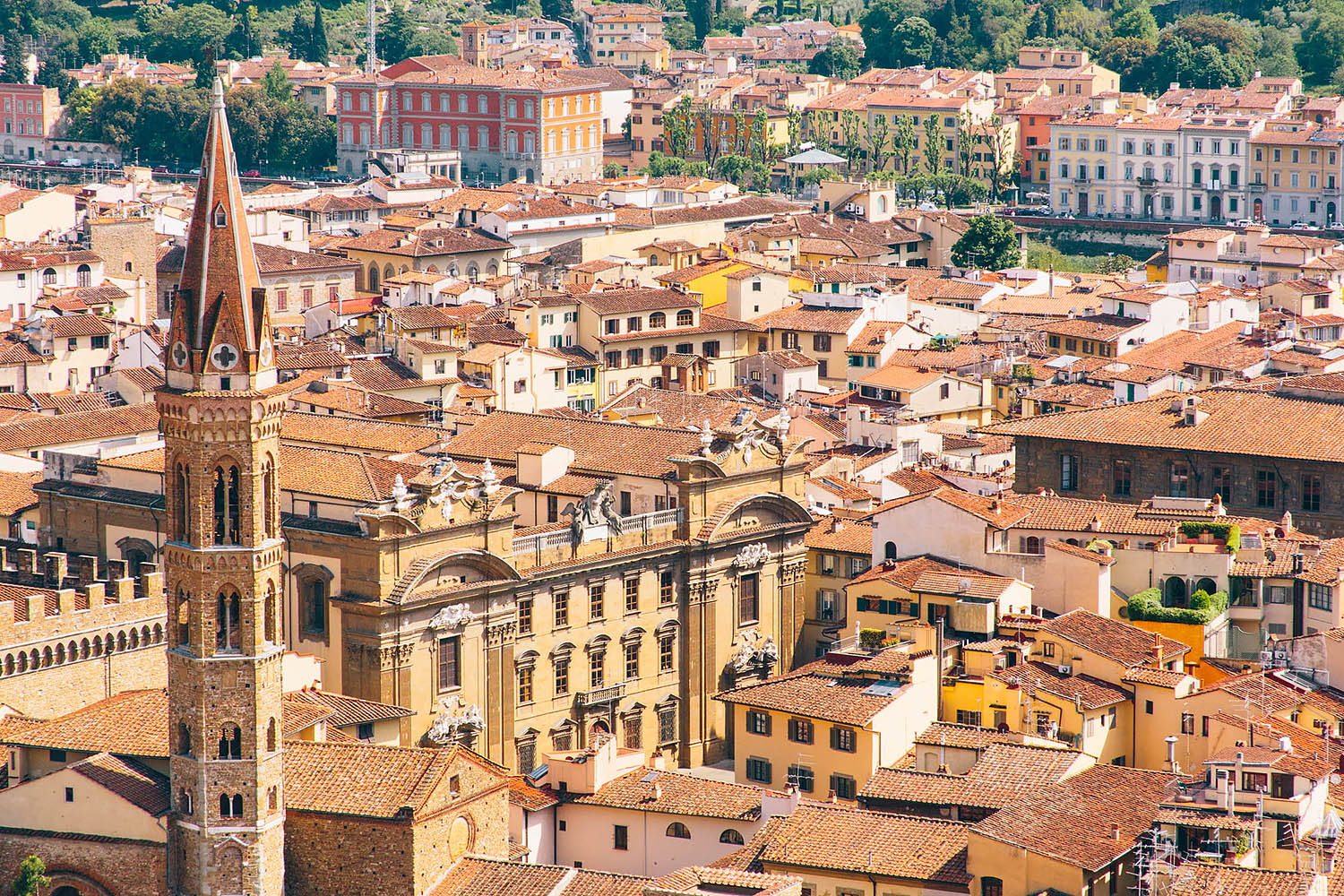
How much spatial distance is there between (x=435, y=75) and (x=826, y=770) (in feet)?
396

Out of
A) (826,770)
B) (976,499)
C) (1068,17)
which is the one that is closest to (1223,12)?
(1068,17)

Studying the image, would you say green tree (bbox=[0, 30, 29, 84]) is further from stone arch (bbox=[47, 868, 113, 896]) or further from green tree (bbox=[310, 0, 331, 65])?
stone arch (bbox=[47, 868, 113, 896])

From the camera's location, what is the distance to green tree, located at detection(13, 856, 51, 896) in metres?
40.2

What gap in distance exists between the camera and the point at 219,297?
130ft

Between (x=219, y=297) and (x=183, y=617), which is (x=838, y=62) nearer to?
(x=219, y=297)

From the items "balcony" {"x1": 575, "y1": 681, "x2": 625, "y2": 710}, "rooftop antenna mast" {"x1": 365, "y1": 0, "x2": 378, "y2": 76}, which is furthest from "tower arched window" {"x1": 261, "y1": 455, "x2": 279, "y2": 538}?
"rooftop antenna mast" {"x1": 365, "y1": 0, "x2": 378, "y2": 76}

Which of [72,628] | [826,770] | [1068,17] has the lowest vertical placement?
[826,770]

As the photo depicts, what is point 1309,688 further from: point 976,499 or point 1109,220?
point 1109,220

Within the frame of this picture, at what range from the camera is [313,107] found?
16725cm

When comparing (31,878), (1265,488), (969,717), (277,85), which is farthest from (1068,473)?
(277,85)

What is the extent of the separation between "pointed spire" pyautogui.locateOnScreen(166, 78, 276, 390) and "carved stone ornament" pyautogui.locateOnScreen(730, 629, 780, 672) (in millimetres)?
19576

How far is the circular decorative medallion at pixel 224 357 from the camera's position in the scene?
39906 mm

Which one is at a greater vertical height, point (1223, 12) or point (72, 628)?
point (1223, 12)

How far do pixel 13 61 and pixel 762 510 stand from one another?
470 feet
